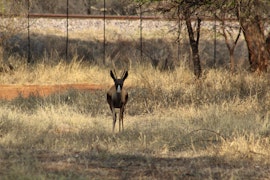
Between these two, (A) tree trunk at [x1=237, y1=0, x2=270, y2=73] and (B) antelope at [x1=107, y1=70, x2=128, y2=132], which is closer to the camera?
(B) antelope at [x1=107, y1=70, x2=128, y2=132]

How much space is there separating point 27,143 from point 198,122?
12.9ft

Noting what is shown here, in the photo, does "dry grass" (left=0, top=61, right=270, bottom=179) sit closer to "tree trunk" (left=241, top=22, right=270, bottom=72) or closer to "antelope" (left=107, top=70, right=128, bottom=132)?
"antelope" (left=107, top=70, right=128, bottom=132)

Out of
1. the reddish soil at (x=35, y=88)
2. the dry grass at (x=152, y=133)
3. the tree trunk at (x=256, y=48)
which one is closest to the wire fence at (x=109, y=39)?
the reddish soil at (x=35, y=88)

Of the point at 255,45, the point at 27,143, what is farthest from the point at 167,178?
the point at 255,45

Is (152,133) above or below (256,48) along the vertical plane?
below

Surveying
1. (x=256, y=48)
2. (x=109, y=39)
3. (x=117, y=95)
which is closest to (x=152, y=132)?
(x=117, y=95)

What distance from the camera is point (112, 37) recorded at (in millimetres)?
37562

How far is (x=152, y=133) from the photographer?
40.9 ft

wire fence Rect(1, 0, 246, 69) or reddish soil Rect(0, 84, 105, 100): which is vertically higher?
wire fence Rect(1, 0, 246, 69)

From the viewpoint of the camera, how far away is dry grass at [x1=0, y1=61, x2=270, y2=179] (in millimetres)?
9078

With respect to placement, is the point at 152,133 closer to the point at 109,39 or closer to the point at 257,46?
the point at 257,46

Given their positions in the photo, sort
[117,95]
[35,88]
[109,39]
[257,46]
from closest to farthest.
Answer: [117,95] → [257,46] → [35,88] → [109,39]

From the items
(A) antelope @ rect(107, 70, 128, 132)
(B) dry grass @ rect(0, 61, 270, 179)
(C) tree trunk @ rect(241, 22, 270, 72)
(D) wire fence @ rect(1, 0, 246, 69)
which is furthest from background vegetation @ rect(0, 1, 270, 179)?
(D) wire fence @ rect(1, 0, 246, 69)

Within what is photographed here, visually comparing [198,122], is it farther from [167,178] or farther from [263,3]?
[167,178]
